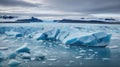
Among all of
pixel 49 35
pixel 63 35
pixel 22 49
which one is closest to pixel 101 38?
pixel 63 35

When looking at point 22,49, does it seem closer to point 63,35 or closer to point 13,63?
point 13,63

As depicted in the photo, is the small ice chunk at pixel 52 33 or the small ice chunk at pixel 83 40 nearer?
the small ice chunk at pixel 83 40

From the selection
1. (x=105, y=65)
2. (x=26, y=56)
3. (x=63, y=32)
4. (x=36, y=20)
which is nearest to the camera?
(x=105, y=65)

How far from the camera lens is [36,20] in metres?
50.1

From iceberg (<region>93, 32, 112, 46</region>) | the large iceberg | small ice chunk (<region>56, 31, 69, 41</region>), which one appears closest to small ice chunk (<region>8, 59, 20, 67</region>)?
the large iceberg

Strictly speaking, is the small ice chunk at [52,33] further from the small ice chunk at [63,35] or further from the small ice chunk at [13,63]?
the small ice chunk at [13,63]

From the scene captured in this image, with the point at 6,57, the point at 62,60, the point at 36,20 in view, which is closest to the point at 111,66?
the point at 62,60

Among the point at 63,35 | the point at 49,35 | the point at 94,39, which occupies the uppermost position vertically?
the point at 94,39

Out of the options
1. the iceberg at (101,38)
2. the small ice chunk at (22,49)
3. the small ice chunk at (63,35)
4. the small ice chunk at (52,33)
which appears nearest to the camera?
the small ice chunk at (22,49)

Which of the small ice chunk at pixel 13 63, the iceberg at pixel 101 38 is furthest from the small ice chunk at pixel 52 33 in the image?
the small ice chunk at pixel 13 63

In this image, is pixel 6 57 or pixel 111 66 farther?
pixel 6 57

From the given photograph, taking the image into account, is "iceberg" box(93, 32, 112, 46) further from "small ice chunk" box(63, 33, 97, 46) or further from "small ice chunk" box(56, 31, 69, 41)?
"small ice chunk" box(56, 31, 69, 41)

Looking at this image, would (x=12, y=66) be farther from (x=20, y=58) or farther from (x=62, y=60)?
(x=62, y=60)

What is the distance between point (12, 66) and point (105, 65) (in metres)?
3.00
